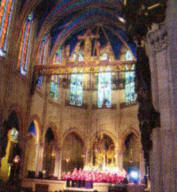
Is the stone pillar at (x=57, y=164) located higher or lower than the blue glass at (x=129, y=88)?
lower

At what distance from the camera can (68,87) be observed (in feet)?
74.9

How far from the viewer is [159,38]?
255 inches

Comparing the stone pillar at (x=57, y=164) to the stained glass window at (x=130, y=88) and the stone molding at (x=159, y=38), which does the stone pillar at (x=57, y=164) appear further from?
the stone molding at (x=159, y=38)

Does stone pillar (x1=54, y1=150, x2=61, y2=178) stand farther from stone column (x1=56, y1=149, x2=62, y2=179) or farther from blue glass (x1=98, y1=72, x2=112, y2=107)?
blue glass (x1=98, y1=72, x2=112, y2=107)

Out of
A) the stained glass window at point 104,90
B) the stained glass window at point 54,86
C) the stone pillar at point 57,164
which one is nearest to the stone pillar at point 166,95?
the stone pillar at point 57,164

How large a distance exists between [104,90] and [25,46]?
29.3 ft

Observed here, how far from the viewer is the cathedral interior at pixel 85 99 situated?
6148mm

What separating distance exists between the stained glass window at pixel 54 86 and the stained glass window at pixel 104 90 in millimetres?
4016

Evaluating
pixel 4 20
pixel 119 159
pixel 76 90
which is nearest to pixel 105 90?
pixel 76 90

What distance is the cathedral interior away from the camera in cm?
615

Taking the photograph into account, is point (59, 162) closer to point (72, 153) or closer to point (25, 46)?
point (72, 153)

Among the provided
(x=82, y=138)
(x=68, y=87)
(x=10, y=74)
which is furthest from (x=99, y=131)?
(x=10, y=74)

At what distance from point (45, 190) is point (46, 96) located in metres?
7.66

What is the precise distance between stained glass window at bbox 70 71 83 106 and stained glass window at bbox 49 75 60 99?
58.1 inches
